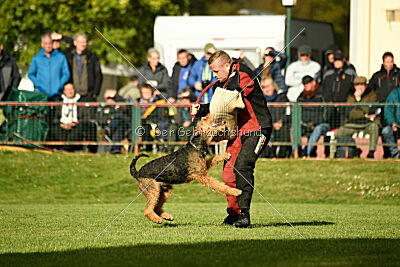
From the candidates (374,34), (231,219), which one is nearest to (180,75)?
(374,34)

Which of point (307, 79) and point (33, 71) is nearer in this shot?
point (307, 79)

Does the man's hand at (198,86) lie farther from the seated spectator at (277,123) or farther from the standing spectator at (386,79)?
the standing spectator at (386,79)

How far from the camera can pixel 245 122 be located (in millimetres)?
8133

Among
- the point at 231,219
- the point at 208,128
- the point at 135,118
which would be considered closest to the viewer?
the point at 208,128

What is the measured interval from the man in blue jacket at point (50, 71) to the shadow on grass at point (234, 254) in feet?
30.7

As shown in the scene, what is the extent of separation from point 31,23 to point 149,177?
1418 centimetres

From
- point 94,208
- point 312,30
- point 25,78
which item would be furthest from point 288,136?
point 25,78

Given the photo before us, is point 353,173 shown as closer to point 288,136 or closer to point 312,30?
point 288,136

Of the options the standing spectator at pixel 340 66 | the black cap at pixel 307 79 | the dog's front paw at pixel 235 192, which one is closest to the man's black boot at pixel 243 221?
the dog's front paw at pixel 235 192

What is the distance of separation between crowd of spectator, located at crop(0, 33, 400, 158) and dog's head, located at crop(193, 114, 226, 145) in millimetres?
6008

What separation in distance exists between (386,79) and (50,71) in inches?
268

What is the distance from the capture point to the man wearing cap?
15.4 m

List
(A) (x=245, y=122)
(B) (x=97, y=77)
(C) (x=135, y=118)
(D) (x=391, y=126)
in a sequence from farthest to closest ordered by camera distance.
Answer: (B) (x=97, y=77), (C) (x=135, y=118), (D) (x=391, y=126), (A) (x=245, y=122)

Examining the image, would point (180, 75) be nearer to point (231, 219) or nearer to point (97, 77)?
point (97, 77)
